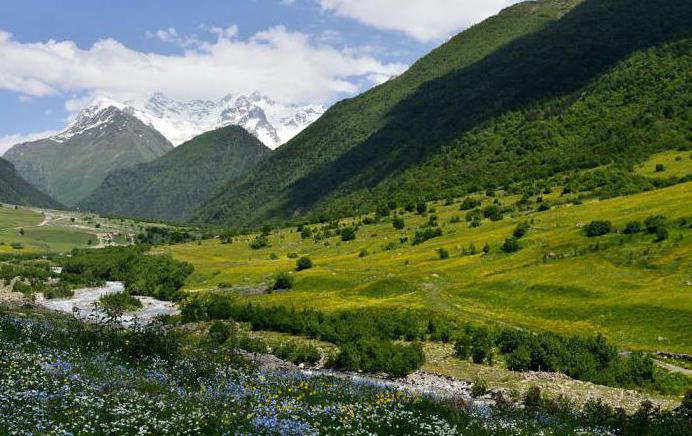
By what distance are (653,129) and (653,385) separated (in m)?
139

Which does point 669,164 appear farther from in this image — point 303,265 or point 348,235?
point 303,265

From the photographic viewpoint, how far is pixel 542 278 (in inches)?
2196

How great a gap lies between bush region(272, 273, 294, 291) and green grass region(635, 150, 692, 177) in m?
72.4

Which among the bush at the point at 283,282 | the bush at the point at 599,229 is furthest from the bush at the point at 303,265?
the bush at the point at 599,229

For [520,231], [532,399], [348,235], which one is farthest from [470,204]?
[532,399]

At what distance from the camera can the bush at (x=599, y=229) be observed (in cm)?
6331

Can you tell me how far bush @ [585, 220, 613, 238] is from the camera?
208 ft

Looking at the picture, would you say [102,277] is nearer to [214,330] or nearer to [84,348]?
[214,330]

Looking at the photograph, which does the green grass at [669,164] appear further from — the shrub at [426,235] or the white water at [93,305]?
the white water at [93,305]

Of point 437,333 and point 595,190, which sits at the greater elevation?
point 595,190

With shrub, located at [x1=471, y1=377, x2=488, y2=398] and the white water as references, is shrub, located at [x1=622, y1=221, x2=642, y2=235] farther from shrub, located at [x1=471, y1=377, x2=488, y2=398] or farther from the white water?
the white water

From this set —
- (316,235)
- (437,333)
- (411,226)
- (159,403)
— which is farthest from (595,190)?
(159,403)

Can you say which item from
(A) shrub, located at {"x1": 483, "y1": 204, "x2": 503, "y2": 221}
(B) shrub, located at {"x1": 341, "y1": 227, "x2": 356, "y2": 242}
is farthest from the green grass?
(B) shrub, located at {"x1": 341, "y1": 227, "x2": 356, "y2": 242}

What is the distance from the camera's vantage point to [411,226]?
391 feet
